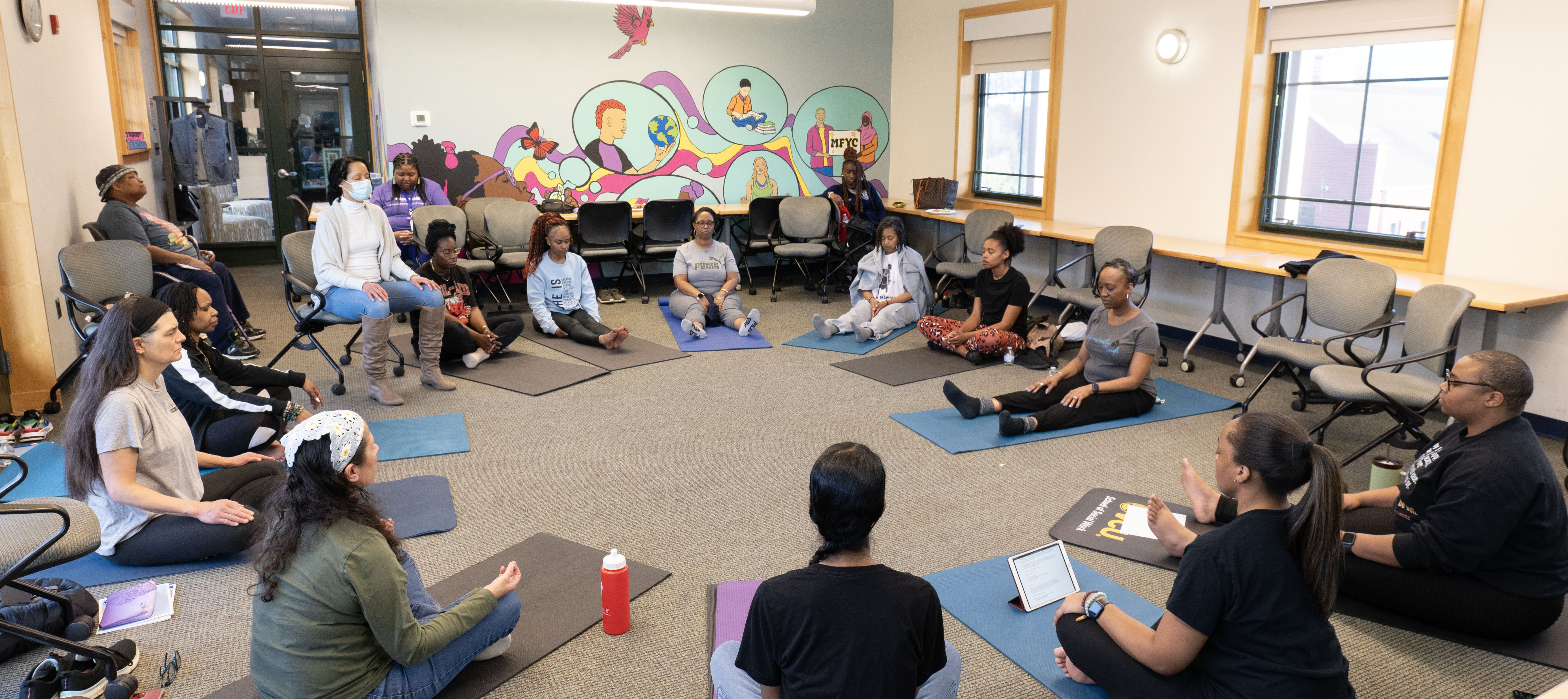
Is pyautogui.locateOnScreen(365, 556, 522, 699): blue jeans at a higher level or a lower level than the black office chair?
lower

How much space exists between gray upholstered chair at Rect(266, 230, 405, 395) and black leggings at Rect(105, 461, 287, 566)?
174 cm

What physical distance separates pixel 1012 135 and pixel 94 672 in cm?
785

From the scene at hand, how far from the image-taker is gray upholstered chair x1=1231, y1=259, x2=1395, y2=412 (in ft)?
15.9

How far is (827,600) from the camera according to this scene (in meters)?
1.77

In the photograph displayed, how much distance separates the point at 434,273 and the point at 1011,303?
3692 millimetres

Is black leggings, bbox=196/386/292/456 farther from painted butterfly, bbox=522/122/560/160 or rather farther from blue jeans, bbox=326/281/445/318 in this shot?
painted butterfly, bbox=522/122/560/160

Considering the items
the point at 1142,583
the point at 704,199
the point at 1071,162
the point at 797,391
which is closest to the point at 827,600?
the point at 1142,583

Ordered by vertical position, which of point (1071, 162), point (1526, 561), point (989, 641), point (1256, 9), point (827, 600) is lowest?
point (989, 641)

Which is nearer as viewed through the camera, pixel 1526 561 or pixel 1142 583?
pixel 1526 561

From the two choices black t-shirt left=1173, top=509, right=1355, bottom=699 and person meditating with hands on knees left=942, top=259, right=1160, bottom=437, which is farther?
person meditating with hands on knees left=942, top=259, right=1160, bottom=437

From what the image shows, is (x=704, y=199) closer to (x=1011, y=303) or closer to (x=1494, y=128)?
(x=1011, y=303)

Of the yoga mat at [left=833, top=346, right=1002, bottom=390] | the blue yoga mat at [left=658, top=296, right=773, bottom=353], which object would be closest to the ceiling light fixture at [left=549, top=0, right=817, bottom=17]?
the blue yoga mat at [left=658, top=296, right=773, bottom=353]

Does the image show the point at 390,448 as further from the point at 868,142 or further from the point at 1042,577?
the point at 868,142

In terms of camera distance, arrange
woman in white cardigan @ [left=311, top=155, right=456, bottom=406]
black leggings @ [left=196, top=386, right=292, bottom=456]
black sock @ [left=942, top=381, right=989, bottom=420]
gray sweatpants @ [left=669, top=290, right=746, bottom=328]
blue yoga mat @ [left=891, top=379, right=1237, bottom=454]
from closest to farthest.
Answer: black leggings @ [left=196, top=386, right=292, bottom=456], blue yoga mat @ [left=891, top=379, right=1237, bottom=454], black sock @ [left=942, top=381, right=989, bottom=420], woman in white cardigan @ [left=311, top=155, right=456, bottom=406], gray sweatpants @ [left=669, top=290, right=746, bottom=328]
